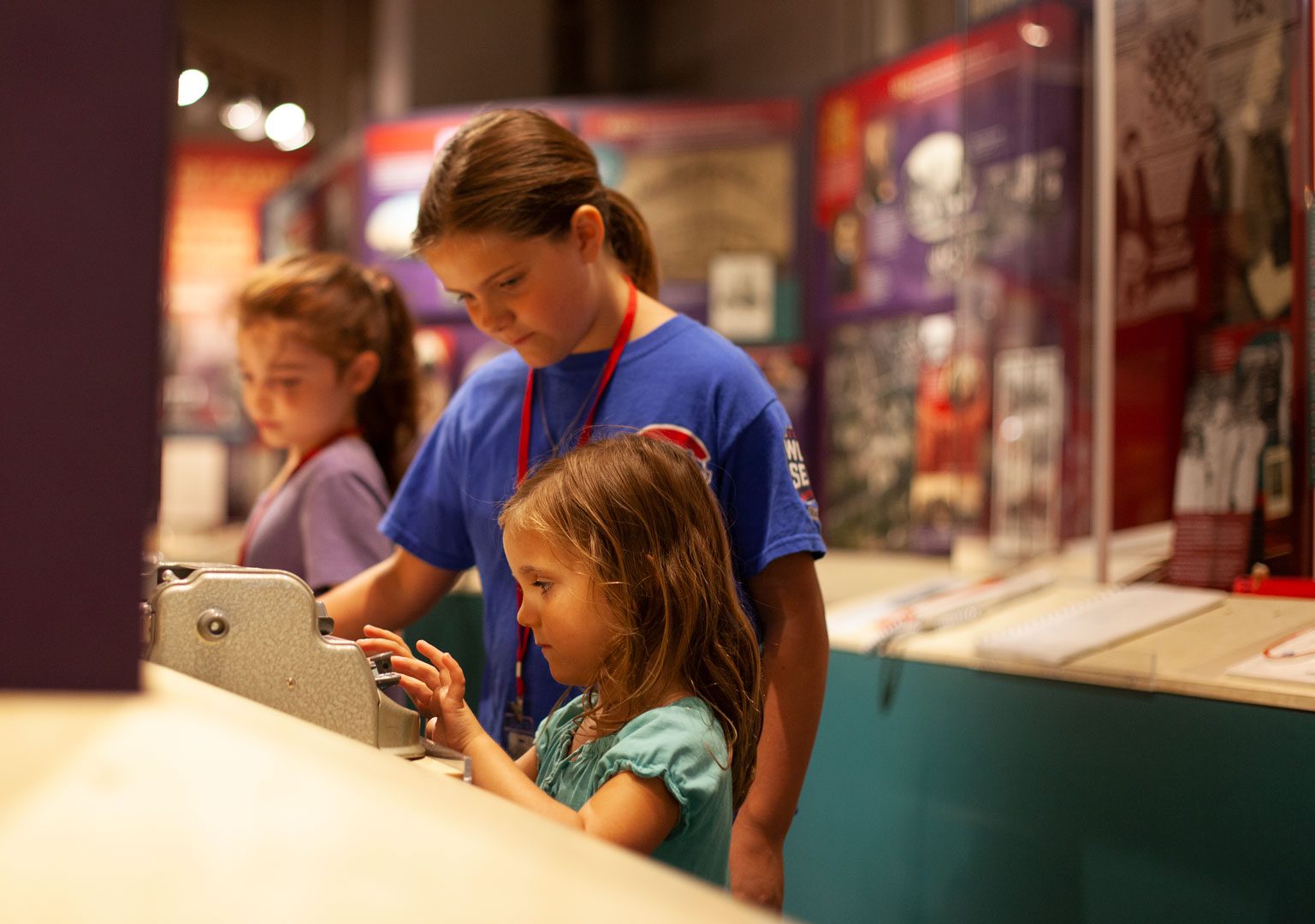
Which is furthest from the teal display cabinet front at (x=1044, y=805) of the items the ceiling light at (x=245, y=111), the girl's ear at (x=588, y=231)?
the ceiling light at (x=245, y=111)

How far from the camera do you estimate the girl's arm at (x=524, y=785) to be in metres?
1.04

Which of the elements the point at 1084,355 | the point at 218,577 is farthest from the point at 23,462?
the point at 1084,355

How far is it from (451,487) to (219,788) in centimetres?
100

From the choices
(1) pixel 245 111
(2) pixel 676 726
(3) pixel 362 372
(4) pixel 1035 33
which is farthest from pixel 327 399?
(1) pixel 245 111

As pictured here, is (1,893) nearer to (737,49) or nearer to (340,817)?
(340,817)

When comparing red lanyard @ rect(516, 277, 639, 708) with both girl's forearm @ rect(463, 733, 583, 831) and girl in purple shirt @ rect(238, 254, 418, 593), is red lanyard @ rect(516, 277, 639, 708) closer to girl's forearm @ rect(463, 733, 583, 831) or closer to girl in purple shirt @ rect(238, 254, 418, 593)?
girl's forearm @ rect(463, 733, 583, 831)

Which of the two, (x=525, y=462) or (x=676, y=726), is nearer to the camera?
(x=676, y=726)

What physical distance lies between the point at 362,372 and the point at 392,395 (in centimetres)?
8

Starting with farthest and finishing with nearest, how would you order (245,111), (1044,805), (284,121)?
(284,121) < (245,111) < (1044,805)

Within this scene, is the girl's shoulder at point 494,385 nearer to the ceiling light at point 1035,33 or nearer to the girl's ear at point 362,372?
the girl's ear at point 362,372

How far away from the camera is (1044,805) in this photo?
2248 millimetres

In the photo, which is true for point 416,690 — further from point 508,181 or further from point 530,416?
point 508,181

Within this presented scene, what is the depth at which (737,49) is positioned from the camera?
22.5 feet

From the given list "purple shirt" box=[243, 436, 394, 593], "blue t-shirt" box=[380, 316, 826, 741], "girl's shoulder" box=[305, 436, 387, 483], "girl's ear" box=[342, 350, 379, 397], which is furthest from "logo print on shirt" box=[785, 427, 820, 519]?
"girl's ear" box=[342, 350, 379, 397]
